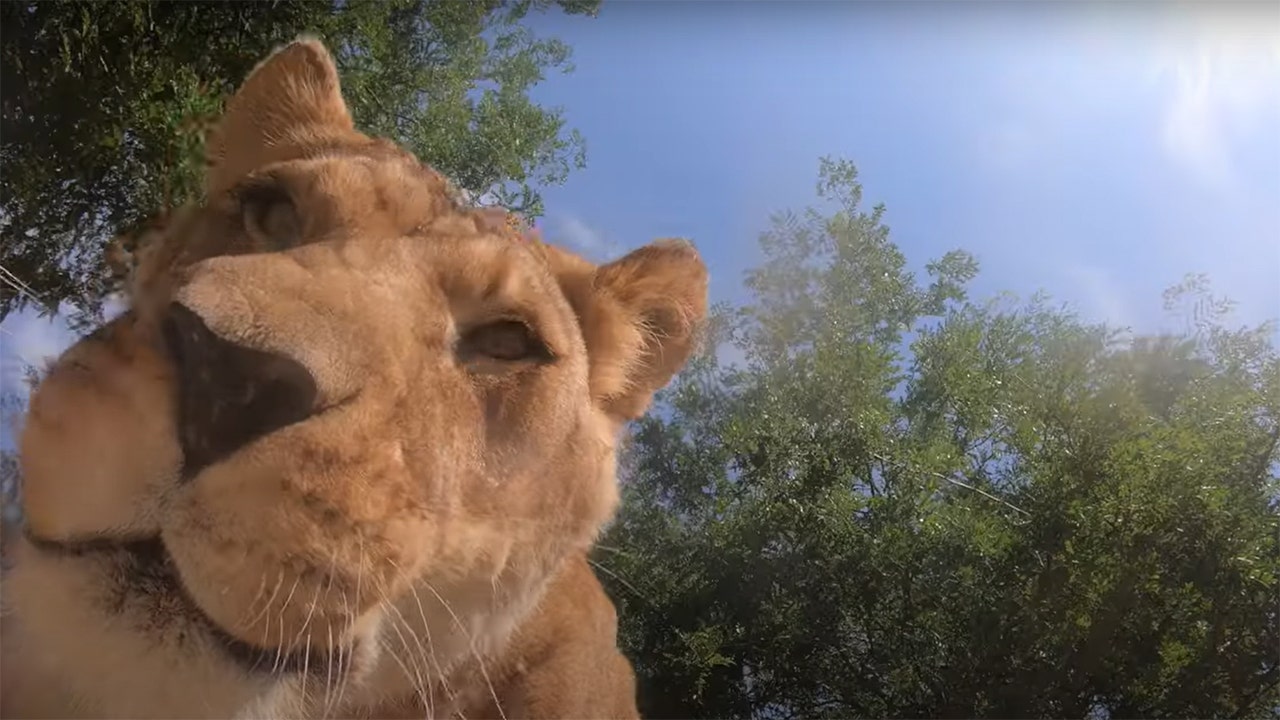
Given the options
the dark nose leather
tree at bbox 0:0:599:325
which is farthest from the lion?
tree at bbox 0:0:599:325

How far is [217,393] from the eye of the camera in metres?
0.80

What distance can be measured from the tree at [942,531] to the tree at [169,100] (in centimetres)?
86

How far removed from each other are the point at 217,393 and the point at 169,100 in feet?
8.06

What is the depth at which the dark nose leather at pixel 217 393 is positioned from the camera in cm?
80

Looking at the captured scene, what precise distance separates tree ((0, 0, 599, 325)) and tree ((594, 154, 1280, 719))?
0.86 meters

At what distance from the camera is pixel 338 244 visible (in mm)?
1112

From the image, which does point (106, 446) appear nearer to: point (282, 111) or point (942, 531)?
point (282, 111)

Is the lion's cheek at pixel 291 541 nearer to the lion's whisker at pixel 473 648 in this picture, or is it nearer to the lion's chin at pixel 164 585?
the lion's chin at pixel 164 585

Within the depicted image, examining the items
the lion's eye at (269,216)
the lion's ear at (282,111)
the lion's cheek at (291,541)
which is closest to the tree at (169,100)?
the lion's ear at (282,111)

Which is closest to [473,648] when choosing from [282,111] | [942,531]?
[282,111]

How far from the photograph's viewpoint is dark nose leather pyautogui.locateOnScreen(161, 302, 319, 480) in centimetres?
80

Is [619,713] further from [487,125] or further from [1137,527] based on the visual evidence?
[1137,527]

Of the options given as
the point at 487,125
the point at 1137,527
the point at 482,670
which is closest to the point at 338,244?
the point at 482,670

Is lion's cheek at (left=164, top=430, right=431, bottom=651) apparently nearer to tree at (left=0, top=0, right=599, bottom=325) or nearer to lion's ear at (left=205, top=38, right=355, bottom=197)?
lion's ear at (left=205, top=38, right=355, bottom=197)
